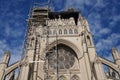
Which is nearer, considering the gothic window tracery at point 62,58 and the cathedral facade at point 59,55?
the cathedral facade at point 59,55

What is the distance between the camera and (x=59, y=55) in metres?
24.6

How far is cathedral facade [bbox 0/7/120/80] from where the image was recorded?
21.0 meters

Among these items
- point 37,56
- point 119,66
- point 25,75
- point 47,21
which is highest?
point 47,21

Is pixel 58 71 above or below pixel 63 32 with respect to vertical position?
below

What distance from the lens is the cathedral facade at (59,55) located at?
68.9 feet

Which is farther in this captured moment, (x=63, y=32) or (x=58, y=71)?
(x=63, y=32)

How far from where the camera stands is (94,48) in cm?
2319

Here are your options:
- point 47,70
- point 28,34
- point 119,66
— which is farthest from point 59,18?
point 119,66

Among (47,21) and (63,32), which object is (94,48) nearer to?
(63,32)

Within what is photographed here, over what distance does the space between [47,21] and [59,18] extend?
7.26 ft

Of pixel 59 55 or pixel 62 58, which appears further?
pixel 59 55

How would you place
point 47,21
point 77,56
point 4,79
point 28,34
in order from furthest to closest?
point 47,21 < point 28,34 < point 77,56 < point 4,79

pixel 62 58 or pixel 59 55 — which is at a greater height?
pixel 59 55

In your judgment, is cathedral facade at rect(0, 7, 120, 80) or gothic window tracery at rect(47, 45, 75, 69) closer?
cathedral facade at rect(0, 7, 120, 80)
